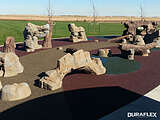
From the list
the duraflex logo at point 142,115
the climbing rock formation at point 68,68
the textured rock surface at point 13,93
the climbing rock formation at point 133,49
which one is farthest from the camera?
the climbing rock formation at point 133,49

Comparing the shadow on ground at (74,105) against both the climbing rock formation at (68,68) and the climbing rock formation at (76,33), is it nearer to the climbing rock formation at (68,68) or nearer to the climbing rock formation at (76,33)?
the climbing rock formation at (68,68)

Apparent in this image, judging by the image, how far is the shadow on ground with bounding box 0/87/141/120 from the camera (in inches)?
389

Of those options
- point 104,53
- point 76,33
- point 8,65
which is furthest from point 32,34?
point 8,65

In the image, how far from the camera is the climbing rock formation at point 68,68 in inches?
539

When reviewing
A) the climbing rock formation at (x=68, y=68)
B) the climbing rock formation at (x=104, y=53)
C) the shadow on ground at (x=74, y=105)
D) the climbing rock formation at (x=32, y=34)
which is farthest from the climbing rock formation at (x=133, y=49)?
the climbing rock formation at (x=32, y=34)

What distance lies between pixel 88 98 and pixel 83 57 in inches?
172

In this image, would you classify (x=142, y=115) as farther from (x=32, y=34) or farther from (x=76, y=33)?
(x=76, y=33)

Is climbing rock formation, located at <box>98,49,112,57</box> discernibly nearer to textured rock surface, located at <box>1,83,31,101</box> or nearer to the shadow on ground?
the shadow on ground

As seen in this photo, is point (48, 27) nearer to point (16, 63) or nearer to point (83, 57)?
point (16, 63)

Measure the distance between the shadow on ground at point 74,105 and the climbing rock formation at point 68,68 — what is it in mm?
1458

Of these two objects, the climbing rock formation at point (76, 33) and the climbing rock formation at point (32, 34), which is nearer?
the climbing rock formation at point (32, 34)

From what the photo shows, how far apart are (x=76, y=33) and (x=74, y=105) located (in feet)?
84.7

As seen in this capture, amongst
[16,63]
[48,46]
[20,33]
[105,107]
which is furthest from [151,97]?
[20,33]

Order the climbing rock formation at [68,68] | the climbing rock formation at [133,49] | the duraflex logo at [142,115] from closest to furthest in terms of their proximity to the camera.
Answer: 1. the duraflex logo at [142,115]
2. the climbing rock formation at [68,68]
3. the climbing rock formation at [133,49]
